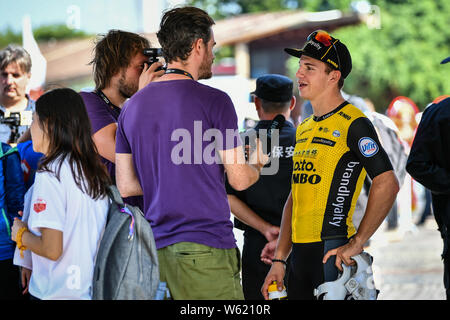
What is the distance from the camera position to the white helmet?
3.32m

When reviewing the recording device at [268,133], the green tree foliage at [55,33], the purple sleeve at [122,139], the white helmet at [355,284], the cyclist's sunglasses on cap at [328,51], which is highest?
the green tree foliage at [55,33]

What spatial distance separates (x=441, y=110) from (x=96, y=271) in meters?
2.16

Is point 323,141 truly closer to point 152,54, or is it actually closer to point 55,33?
point 152,54

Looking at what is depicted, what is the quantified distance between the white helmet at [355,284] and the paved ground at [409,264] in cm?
399

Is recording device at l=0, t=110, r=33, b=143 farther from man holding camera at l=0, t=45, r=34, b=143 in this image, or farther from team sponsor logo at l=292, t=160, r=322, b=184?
team sponsor logo at l=292, t=160, r=322, b=184

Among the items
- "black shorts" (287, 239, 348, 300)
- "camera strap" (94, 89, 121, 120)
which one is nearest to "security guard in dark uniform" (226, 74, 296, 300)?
"black shorts" (287, 239, 348, 300)

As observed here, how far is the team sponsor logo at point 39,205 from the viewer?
3.12m

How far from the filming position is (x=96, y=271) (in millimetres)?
3150

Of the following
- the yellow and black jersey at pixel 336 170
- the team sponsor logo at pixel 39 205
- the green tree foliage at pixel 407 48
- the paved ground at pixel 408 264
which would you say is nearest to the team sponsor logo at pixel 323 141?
the yellow and black jersey at pixel 336 170

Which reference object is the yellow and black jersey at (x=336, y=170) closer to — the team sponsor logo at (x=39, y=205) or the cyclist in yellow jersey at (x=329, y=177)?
the cyclist in yellow jersey at (x=329, y=177)

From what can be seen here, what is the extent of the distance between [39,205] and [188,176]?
669mm

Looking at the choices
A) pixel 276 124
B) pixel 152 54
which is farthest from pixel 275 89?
pixel 152 54

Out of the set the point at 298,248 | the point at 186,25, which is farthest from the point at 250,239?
the point at 186,25

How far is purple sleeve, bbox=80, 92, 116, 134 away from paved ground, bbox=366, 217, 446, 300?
13.8 ft
